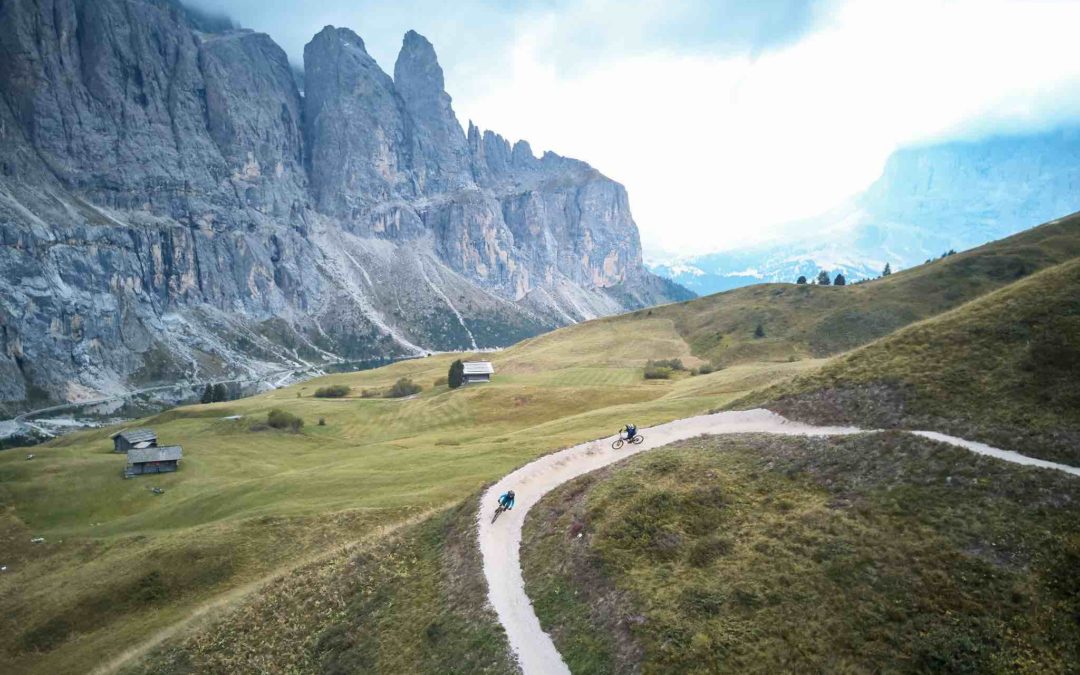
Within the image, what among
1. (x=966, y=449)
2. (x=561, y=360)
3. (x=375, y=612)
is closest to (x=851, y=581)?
(x=966, y=449)

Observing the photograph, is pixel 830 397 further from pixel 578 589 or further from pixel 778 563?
pixel 578 589

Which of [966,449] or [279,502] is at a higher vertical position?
[966,449]

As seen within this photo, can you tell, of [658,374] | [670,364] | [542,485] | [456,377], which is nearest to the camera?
[542,485]

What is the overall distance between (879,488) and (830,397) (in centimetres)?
1129

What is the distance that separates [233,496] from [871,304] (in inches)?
5208

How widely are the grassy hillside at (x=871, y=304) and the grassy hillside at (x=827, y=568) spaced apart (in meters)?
98.7

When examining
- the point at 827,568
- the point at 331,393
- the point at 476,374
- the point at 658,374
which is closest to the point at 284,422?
A: the point at 476,374

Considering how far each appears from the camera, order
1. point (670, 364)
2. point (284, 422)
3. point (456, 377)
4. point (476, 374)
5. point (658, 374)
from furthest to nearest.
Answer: point (476, 374) → point (456, 377) → point (670, 364) → point (658, 374) → point (284, 422)

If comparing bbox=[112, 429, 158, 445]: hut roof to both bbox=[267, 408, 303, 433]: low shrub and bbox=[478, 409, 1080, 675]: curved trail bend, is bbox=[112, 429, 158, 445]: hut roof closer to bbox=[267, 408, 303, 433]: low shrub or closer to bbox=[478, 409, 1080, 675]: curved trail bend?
bbox=[267, 408, 303, 433]: low shrub

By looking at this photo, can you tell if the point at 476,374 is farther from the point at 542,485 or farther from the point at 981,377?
the point at 981,377

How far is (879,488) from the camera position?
23.5m

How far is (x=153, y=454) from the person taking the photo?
75000 mm

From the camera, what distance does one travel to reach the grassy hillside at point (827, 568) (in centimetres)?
1677

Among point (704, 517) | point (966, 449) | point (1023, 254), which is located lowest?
point (704, 517)
